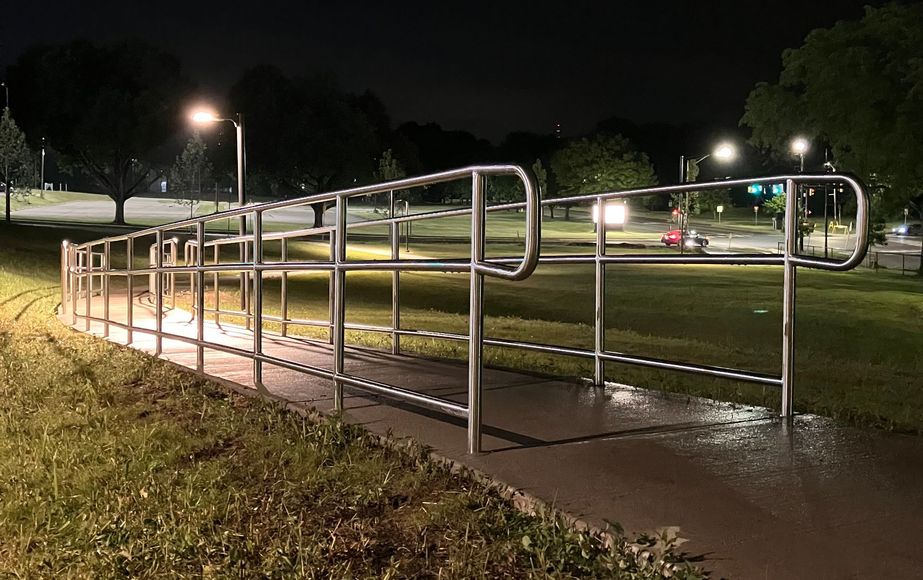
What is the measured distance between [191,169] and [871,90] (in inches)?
2227

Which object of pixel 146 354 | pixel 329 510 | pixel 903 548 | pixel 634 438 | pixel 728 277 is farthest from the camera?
pixel 728 277

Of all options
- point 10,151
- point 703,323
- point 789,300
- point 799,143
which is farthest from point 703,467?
point 10,151

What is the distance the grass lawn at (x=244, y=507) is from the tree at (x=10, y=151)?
54040 mm

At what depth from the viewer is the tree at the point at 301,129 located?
2516 inches

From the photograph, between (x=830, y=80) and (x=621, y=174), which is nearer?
(x=830, y=80)

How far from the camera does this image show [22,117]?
60438 millimetres

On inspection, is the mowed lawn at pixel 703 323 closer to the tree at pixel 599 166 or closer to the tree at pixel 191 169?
the tree at pixel 191 169

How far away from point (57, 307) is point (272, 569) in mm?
12991

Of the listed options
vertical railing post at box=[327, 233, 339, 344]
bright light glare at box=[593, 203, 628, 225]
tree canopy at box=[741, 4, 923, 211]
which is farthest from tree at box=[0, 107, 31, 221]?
vertical railing post at box=[327, 233, 339, 344]

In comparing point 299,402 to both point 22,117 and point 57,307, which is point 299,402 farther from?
point 22,117

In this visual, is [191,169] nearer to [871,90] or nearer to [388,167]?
[388,167]

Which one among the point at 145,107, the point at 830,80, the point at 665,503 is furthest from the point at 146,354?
the point at 145,107

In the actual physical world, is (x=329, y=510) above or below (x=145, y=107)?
below

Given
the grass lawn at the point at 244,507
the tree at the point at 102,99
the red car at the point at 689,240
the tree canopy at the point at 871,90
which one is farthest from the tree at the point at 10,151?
the grass lawn at the point at 244,507
